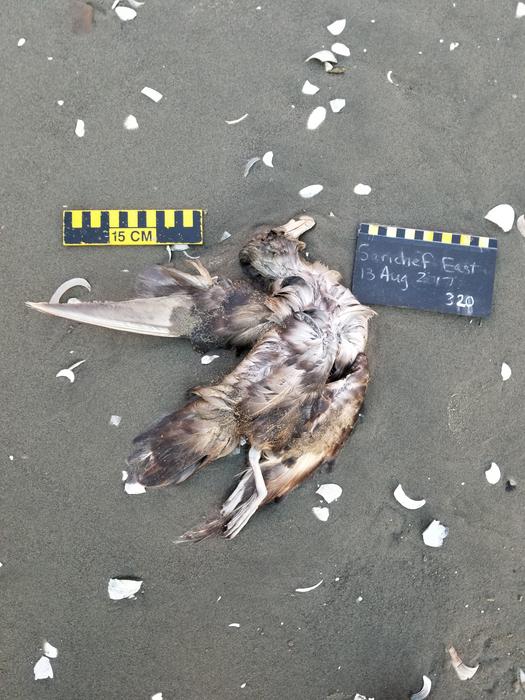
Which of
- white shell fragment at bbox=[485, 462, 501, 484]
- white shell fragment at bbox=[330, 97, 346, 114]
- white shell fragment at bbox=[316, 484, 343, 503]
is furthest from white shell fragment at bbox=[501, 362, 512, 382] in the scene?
white shell fragment at bbox=[330, 97, 346, 114]

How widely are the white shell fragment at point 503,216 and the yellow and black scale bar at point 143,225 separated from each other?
163 centimetres

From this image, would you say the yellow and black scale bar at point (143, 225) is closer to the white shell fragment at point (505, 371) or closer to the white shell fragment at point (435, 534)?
the white shell fragment at point (505, 371)

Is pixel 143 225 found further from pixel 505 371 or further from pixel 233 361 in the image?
pixel 505 371

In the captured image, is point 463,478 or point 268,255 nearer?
point 268,255

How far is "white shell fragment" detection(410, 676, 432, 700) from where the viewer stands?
11.0 feet

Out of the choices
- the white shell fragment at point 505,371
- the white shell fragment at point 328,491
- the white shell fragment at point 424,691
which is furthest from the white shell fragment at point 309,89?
the white shell fragment at point 424,691

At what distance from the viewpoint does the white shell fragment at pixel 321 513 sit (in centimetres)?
335

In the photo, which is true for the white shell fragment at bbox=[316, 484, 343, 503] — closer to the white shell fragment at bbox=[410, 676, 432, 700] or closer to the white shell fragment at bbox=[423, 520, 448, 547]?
the white shell fragment at bbox=[423, 520, 448, 547]

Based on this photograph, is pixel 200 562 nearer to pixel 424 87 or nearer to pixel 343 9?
pixel 424 87

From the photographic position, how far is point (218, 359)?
327cm

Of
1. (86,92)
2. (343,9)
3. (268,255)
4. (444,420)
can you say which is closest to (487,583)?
(444,420)

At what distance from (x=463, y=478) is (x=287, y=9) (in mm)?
2827

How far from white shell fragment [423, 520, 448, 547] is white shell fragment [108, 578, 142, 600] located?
163 centimetres

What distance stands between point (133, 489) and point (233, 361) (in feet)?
2.94
